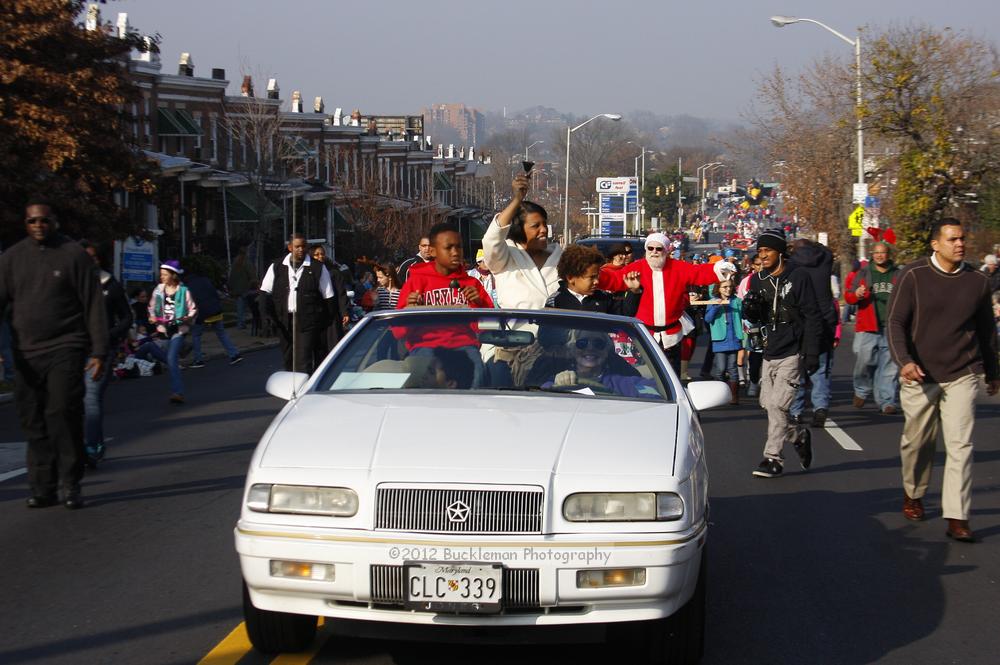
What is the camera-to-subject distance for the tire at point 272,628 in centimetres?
493

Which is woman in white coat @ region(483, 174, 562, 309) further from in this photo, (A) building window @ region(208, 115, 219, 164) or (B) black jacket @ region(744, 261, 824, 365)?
(A) building window @ region(208, 115, 219, 164)

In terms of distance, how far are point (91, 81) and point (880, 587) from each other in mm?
18608

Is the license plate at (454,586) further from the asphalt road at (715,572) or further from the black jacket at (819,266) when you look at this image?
the black jacket at (819,266)

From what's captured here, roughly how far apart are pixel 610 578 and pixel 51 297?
5.07 metres

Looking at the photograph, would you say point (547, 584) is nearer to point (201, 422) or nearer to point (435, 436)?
point (435, 436)

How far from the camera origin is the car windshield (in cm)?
589

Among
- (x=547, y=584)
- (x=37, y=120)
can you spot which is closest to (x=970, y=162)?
(x=37, y=120)

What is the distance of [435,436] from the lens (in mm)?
4891

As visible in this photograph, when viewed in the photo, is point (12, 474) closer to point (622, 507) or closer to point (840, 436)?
point (622, 507)

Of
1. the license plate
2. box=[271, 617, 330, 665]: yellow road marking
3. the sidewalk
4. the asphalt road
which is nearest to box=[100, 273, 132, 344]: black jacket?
the asphalt road

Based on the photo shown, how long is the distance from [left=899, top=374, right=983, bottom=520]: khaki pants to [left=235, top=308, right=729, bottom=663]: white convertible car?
293 centimetres

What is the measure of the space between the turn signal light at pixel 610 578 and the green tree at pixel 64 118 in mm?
17943

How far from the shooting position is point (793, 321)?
982 centimetres

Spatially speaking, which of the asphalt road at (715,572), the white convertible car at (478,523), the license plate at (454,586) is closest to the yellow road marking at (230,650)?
the asphalt road at (715,572)
